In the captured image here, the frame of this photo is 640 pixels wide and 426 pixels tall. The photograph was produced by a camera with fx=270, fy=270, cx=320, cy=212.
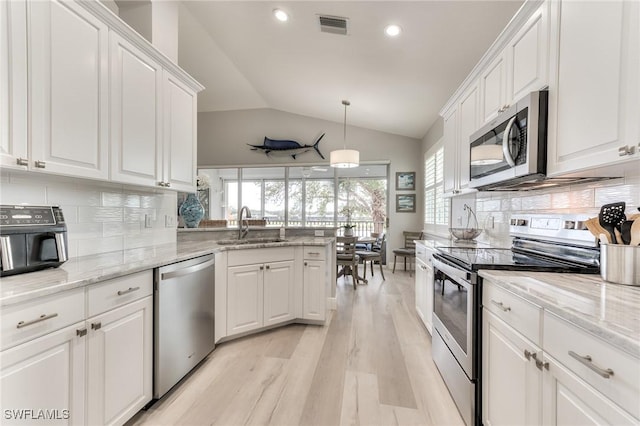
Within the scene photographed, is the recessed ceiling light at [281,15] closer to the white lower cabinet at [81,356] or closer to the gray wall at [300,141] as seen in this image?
the white lower cabinet at [81,356]

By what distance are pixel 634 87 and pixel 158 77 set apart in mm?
2773

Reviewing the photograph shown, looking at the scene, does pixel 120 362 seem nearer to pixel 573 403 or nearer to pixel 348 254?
pixel 573 403

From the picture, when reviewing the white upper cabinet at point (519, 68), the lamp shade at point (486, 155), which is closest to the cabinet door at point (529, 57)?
the white upper cabinet at point (519, 68)

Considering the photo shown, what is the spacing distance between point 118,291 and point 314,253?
173 centimetres

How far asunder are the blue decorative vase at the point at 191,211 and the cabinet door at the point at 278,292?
3.70 ft

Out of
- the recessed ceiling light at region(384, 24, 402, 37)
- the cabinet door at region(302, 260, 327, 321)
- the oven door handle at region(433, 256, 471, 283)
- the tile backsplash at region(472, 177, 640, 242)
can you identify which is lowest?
the cabinet door at region(302, 260, 327, 321)

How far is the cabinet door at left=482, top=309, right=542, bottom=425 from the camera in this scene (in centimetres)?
104

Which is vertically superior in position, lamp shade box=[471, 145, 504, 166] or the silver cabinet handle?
lamp shade box=[471, 145, 504, 166]

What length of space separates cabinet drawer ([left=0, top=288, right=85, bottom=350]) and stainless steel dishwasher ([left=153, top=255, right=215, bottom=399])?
481 millimetres

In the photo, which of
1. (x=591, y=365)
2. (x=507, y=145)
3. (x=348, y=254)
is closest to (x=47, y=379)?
(x=591, y=365)

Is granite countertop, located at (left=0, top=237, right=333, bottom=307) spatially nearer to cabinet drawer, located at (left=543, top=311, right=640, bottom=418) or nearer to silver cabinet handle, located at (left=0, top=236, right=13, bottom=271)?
silver cabinet handle, located at (left=0, top=236, right=13, bottom=271)

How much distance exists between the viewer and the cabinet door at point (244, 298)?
2430mm

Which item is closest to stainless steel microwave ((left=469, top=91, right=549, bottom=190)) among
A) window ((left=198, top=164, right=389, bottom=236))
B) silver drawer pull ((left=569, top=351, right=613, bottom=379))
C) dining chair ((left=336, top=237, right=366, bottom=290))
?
silver drawer pull ((left=569, top=351, right=613, bottom=379))

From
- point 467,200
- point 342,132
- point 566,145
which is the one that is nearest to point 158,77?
point 566,145
